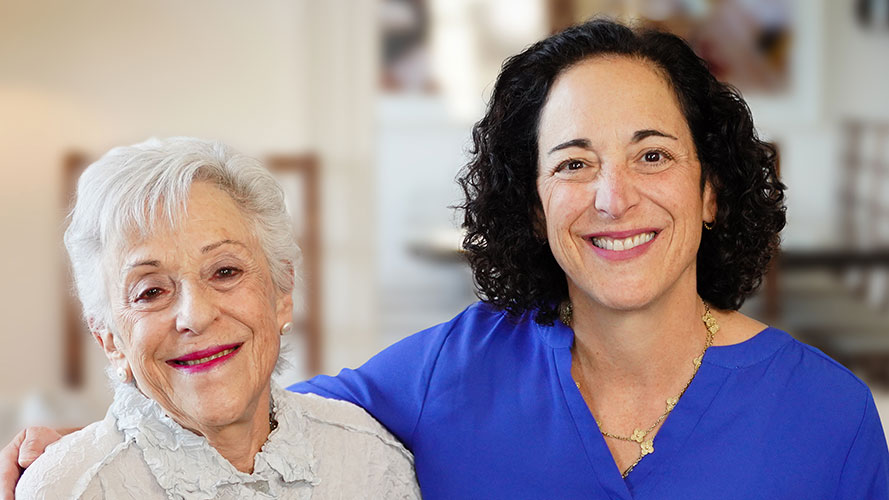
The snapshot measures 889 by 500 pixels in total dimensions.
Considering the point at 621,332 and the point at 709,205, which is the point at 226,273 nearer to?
the point at 621,332

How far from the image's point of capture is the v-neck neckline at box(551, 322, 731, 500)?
59.4 inches

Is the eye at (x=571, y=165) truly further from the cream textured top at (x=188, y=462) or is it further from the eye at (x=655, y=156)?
the cream textured top at (x=188, y=462)

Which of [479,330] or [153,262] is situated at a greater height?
[153,262]

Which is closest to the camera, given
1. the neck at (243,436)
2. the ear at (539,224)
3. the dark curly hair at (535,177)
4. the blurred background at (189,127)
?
the neck at (243,436)

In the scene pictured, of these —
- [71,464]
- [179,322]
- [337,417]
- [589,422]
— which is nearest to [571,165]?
[589,422]

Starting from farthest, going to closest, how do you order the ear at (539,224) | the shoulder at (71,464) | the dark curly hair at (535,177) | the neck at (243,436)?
the ear at (539,224) < the dark curly hair at (535,177) < the neck at (243,436) < the shoulder at (71,464)

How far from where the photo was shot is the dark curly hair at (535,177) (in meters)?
1.60

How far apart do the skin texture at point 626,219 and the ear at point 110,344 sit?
66cm

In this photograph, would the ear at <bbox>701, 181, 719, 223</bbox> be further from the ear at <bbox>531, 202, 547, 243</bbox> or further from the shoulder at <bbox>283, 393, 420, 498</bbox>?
the shoulder at <bbox>283, 393, 420, 498</bbox>

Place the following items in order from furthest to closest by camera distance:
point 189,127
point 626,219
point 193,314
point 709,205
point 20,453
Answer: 1. point 189,127
2. point 709,205
3. point 626,219
4. point 20,453
5. point 193,314

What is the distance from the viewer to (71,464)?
51.8 inches

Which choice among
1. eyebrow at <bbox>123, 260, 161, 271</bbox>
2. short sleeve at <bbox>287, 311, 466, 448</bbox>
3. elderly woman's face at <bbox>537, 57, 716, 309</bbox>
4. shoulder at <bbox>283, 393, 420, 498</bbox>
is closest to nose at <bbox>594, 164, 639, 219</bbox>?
elderly woman's face at <bbox>537, 57, 716, 309</bbox>

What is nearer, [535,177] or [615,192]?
[615,192]

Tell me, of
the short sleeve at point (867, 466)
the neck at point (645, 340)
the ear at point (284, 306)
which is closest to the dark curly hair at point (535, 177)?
the neck at point (645, 340)
